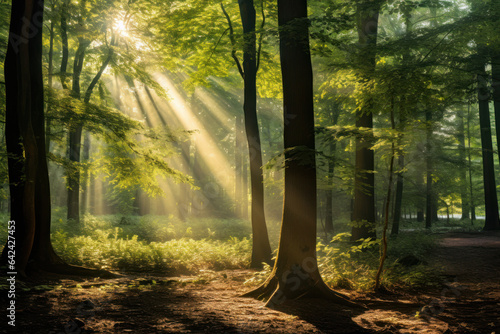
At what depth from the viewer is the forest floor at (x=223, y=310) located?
424cm

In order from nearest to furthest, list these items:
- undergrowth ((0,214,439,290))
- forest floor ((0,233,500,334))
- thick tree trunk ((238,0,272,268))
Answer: forest floor ((0,233,500,334)) → undergrowth ((0,214,439,290)) → thick tree trunk ((238,0,272,268))

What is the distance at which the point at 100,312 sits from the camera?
4668 millimetres

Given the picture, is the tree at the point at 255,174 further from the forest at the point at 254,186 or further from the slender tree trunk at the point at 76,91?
the slender tree trunk at the point at 76,91

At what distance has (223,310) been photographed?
16.5 ft

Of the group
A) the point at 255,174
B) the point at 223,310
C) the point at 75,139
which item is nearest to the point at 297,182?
the point at 223,310

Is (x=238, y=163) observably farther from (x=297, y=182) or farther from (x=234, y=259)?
(x=297, y=182)

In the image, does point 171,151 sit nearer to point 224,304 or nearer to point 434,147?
point 224,304

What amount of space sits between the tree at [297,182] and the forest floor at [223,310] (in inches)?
13.6

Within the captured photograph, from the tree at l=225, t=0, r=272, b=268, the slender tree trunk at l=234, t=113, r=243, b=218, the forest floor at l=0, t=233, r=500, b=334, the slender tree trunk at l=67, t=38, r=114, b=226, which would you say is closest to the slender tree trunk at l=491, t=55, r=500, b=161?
the tree at l=225, t=0, r=272, b=268

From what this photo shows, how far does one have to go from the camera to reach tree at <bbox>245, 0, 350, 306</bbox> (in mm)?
5805

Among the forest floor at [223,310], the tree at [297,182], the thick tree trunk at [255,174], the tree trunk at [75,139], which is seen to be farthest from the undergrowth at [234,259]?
the tree trunk at [75,139]

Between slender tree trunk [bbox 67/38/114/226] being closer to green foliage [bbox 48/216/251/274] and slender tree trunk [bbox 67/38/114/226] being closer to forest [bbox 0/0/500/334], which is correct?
forest [bbox 0/0/500/334]

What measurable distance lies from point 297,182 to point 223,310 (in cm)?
245

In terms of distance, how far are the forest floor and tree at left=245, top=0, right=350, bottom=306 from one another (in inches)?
13.6
